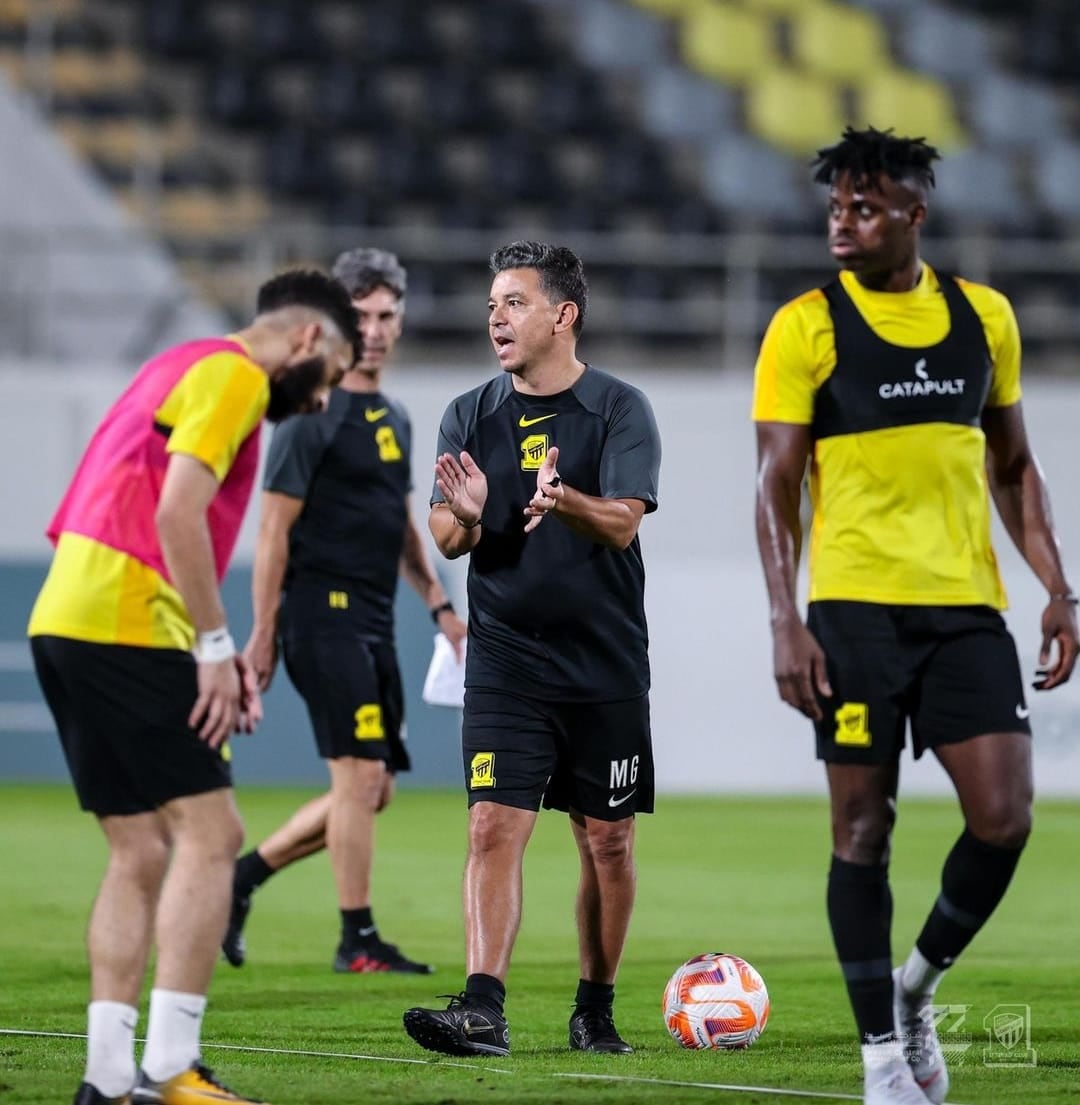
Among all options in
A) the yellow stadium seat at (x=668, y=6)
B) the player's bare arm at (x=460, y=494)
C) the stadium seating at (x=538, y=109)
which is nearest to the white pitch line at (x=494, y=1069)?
the player's bare arm at (x=460, y=494)

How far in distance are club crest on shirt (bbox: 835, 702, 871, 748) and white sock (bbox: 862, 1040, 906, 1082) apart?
2.16 ft

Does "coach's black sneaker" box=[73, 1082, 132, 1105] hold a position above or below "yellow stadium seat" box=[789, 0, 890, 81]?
below

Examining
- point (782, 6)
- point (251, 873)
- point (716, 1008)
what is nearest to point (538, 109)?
point (782, 6)

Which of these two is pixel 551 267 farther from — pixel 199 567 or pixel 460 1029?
pixel 460 1029

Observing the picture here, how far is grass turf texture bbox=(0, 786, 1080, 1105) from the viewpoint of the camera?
5172 millimetres

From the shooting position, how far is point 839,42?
2245 centimetres

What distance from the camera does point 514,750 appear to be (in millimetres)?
5645

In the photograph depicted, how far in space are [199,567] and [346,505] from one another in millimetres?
3217

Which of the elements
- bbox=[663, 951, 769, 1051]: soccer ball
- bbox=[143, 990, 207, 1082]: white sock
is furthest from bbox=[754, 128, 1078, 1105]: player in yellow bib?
bbox=[143, 990, 207, 1082]: white sock

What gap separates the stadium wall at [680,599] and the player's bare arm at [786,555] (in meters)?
9.41

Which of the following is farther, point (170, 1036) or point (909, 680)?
point (909, 680)

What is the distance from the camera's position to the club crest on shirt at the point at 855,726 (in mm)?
4836

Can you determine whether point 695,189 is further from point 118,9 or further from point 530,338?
point 530,338

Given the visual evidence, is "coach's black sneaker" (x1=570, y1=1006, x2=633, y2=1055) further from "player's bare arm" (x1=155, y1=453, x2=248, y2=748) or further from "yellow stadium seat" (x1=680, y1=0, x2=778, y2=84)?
"yellow stadium seat" (x1=680, y1=0, x2=778, y2=84)
